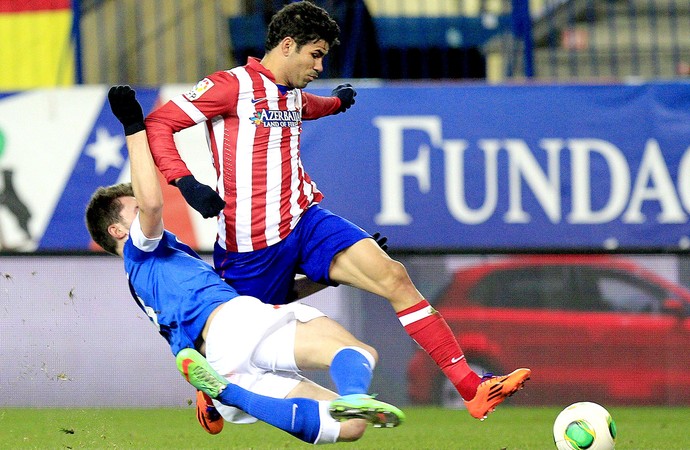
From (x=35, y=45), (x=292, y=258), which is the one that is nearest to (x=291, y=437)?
(x=292, y=258)

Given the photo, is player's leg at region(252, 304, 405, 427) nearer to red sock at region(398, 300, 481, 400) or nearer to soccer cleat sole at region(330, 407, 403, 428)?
soccer cleat sole at region(330, 407, 403, 428)

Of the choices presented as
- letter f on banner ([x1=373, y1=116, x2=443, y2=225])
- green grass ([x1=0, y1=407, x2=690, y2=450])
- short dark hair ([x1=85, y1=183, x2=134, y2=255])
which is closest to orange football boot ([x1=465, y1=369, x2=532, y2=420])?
green grass ([x1=0, y1=407, x2=690, y2=450])

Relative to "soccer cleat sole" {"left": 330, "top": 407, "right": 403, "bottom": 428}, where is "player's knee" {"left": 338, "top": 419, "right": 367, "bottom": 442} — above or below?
below

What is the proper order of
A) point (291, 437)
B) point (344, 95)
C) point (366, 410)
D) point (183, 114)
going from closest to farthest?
point (366, 410), point (183, 114), point (344, 95), point (291, 437)

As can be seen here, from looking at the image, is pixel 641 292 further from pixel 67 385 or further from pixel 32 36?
pixel 32 36

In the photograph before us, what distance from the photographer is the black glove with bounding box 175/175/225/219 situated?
4.61 m

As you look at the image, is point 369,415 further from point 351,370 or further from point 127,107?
point 127,107

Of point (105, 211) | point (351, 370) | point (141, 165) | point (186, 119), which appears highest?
point (186, 119)

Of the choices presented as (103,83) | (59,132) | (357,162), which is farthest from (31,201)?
(357,162)

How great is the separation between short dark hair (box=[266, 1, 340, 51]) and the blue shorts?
689 mm

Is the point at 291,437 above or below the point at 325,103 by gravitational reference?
below

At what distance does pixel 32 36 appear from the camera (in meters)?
9.05

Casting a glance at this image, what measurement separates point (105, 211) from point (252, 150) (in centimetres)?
64

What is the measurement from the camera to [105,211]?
5.04m
